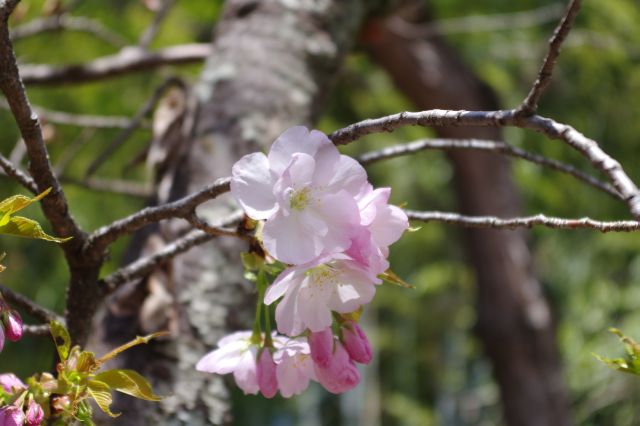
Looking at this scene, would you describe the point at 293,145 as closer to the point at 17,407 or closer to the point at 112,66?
the point at 17,407

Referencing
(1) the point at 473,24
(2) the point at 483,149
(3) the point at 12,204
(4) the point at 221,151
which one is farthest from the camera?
(1) the point at 473,24

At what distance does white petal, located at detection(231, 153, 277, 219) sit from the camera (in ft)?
1.35

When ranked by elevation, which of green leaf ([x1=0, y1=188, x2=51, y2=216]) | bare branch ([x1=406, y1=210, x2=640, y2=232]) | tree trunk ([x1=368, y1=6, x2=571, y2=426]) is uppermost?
tree trunk ([x1=368, y1=6, x2=571, y2=426])

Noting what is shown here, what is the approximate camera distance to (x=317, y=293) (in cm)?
44

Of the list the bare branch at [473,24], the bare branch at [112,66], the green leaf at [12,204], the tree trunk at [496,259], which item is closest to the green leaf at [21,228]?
the green leaf at [12,204]

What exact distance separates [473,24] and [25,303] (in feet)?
5.70

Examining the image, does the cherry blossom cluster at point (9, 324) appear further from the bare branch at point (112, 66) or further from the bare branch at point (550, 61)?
the bare branch at point (112, 66)

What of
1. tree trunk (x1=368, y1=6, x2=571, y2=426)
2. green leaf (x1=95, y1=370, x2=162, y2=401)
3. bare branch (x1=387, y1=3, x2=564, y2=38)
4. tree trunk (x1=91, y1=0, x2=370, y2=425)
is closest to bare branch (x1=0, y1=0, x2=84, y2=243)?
green leaf (x1=95, y1=370, x2=162, y2=401)

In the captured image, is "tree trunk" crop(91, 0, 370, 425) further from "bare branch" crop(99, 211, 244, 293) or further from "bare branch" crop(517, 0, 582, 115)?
"bare branch" crop(517, 0, 582, 115)

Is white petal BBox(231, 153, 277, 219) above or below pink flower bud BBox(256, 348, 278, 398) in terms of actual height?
above

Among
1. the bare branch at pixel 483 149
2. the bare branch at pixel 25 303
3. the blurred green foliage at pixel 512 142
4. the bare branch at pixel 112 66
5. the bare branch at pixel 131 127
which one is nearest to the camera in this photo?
the bare branch at pixel 25 303

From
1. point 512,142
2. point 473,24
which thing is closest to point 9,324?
point 473,24

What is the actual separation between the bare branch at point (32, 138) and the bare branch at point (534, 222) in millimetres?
246

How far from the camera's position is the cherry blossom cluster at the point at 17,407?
404mm
